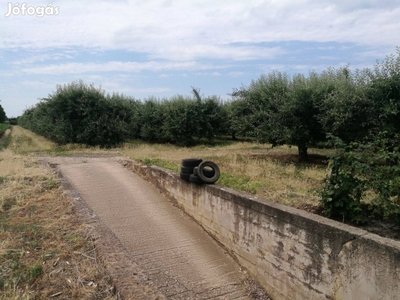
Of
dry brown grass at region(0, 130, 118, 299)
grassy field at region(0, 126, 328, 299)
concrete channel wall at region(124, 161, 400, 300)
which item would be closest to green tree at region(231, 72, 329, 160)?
grassy field at region(0, 126, 328, 299)

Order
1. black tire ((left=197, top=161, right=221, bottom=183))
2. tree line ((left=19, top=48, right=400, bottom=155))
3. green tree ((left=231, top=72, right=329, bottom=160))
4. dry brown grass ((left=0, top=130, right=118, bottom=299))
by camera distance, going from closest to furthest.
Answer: dry brown grass ((left=0, top=130, right=118, bottom=299)) < black tire ((left=197, top=161, right=221, bottom=183)) < tree line ((left=19, top=48, right=400, bottom=155)) < green tree ((left=231, top=72, right=329, bottom=160))

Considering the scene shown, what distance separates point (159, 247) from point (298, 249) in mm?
2490

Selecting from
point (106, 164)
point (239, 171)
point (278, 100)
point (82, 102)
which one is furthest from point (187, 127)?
point (239, 171)

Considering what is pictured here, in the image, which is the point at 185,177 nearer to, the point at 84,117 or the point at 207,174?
the point at 207,174

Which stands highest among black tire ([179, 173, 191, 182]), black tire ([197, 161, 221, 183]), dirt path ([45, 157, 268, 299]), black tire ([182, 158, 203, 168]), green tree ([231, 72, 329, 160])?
green tree ([231, 72, 329, 160])

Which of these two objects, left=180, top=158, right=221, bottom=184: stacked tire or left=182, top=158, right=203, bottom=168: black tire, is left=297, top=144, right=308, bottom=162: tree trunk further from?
left=182, top=158, right=203, bottom=168: black tire

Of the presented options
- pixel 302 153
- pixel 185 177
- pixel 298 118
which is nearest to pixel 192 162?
pixel 185 177

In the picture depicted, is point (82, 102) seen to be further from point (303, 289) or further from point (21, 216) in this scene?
point (303, 289)

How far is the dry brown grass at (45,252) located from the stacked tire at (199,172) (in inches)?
85.3

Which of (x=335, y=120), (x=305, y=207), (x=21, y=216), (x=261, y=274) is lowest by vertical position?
(x=261, y=274)

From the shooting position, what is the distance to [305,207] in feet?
16.6

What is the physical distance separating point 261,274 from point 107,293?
221cm

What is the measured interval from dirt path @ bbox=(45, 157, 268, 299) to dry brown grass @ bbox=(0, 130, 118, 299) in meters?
0.40

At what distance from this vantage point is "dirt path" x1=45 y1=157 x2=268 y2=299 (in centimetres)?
460
